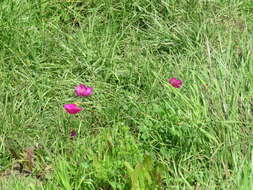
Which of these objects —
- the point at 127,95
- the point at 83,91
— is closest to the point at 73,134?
the point at 83,91

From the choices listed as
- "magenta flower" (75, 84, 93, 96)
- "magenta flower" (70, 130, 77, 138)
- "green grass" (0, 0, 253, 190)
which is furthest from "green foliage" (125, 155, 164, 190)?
"magenta flower" (75, 84, 93, 96)

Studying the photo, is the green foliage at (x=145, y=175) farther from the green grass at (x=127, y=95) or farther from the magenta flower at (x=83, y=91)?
the magenta flower at (x=83, y=91)

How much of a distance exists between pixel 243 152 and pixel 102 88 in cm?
109

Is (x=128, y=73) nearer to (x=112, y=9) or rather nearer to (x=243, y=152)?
(x=112, y=9)

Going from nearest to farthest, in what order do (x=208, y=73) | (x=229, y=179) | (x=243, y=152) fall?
1. (x=229, y=179)
2. (x=243, y=152)
3. (x=208, y=73)

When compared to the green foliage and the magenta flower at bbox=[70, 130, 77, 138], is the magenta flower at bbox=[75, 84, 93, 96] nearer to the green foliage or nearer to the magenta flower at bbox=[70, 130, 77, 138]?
the magenta flower at bbox=[70, 130, 77, 138]

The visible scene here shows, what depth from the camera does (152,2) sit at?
4.04m

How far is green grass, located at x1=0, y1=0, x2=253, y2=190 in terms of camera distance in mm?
2570

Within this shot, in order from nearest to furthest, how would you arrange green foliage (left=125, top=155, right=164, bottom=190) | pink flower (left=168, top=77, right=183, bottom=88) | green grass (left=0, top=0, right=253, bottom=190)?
green foliage (left=125, top=155, right=164, bottom=190) < green grass (left=0, top=0, right=253, bottom=190) < pink flower (left=168, top=77, right=183, bottom=88)

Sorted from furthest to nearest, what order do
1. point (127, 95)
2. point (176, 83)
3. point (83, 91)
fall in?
point (127, 95)
point (83, 91)
point (176, 83)

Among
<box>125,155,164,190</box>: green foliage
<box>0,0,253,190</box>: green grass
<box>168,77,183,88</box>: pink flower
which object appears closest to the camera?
<box>125,155,164,190</box>: green foliage

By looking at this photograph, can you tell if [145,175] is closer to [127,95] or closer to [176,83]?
[176,83]

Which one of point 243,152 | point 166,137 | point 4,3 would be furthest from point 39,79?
point 243,152

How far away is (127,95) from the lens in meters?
3.19
